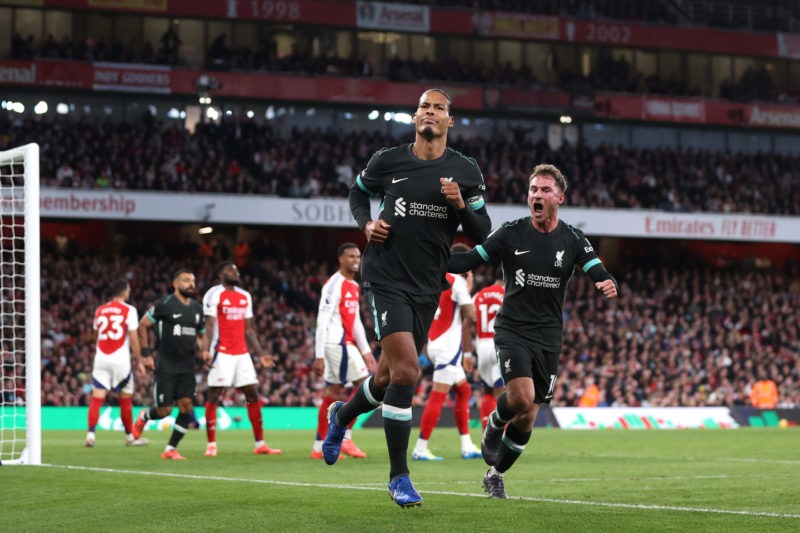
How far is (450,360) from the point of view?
15555mm

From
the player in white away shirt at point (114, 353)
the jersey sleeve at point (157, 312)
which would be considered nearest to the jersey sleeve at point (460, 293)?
the jersey sleeve at point (157, 312)

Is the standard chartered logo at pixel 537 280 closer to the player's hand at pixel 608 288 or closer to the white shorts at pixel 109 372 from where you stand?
Answer: the player's hand at pixel 608 288

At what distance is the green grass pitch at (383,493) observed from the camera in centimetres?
753

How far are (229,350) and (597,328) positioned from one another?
24.5 m

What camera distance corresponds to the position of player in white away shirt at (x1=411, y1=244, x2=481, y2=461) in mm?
15219

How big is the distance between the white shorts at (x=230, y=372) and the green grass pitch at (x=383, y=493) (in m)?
0.95

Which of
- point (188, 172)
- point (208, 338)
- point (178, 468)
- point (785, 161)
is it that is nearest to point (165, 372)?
point (208, 338)

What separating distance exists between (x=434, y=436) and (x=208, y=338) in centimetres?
717

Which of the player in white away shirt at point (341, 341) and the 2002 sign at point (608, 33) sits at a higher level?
the 2002 sign at point (608, 33)

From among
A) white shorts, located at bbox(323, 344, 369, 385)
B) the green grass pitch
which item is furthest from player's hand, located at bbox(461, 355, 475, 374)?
white shorts, located at bbox(323, 344, 369, 385)

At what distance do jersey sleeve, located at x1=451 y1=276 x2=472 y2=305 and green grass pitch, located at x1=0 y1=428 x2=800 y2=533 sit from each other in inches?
78.4

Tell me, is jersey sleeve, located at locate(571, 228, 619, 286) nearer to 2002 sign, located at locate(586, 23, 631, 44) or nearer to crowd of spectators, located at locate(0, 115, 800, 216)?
crowd of spectators, located at locate(0, 115, 800, 216)

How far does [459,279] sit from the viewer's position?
51.1 ft

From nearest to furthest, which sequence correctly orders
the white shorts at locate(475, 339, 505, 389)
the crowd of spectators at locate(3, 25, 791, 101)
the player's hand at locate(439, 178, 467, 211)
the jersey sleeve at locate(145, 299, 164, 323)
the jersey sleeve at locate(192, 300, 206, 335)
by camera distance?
the player's hand at locate(439, 178, 467, 211), the white shorts at locate(475, 339, 505, 389), the jersey sleeve at locate(145, 299, 164, 323), the jersey sleeve at locate(192, 300, 206, 335), the crowd of spectators at locate(3, 25, 791, 101)
